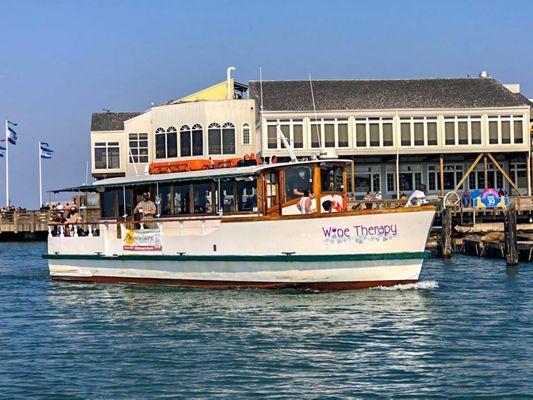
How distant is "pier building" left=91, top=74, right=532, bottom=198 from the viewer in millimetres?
53406

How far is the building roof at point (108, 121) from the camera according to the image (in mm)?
66188

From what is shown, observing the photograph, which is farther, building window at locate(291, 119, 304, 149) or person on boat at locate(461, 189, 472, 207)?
building window at locate(291, 119, 304, 149)

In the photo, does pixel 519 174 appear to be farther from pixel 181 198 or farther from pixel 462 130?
pixel 181 198

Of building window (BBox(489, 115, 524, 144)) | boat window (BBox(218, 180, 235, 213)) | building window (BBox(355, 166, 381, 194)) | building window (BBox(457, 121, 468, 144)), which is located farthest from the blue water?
building window (BBox(355, 166, 381, 194))

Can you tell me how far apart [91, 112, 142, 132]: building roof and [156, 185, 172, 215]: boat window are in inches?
1526

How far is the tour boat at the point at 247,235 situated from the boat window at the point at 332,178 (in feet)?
0.09

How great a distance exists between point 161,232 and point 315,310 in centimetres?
737

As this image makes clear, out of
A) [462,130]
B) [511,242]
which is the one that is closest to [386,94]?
[462,130]

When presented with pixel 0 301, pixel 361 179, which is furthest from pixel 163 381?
pixel 361 179

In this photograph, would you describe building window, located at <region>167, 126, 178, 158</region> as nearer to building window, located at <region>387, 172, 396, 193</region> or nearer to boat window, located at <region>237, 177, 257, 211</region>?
building window, located at <region>387, 172, 396, 193</region>

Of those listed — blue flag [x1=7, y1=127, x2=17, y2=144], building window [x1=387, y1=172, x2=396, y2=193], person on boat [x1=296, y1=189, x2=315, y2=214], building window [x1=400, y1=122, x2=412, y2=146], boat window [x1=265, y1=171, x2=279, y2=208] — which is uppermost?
blue flag [x1=7, y1=127, x2=17, y2=144]

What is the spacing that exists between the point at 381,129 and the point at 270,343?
3770 cm

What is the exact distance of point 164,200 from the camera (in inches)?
1092

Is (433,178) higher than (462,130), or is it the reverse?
(462,130)
